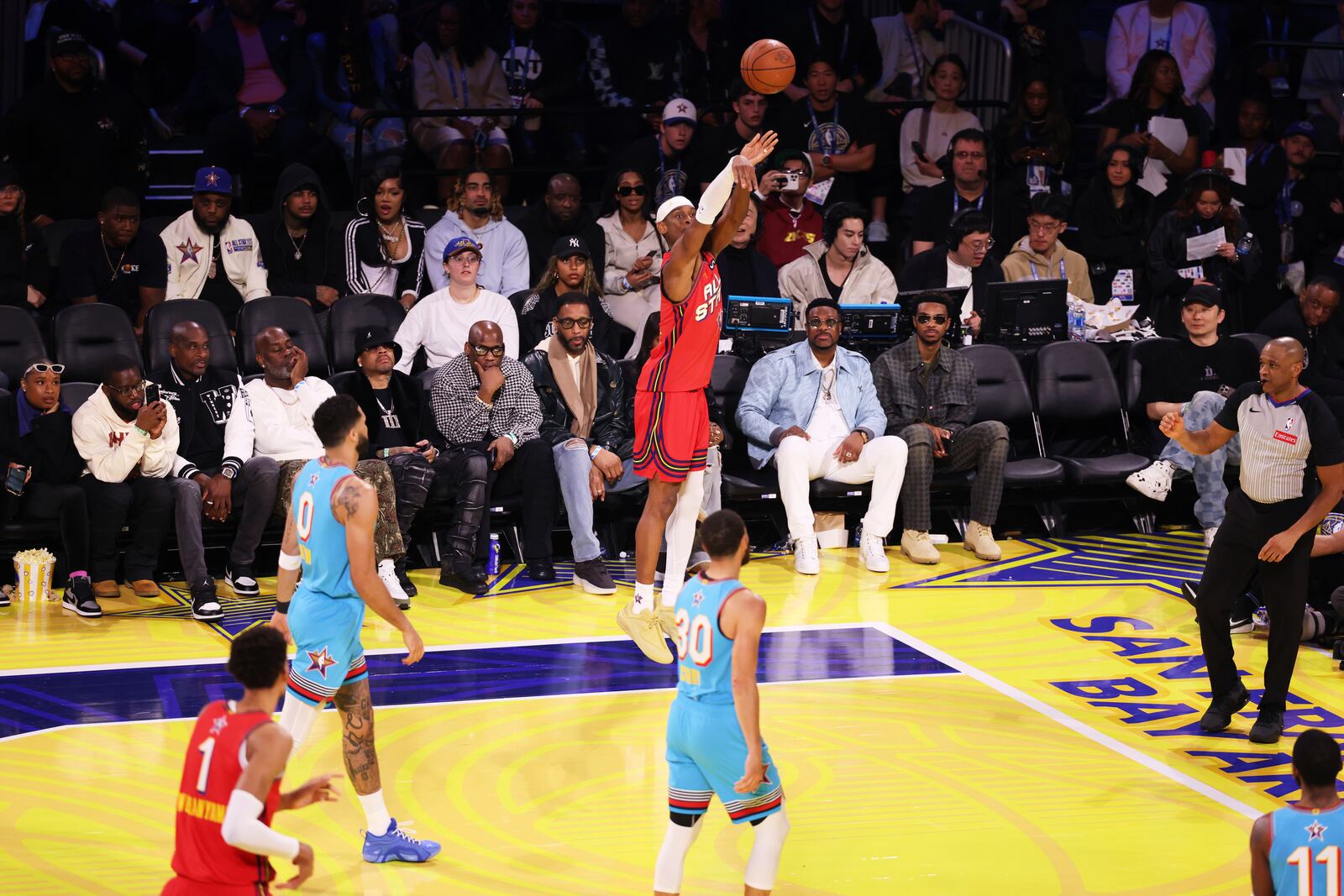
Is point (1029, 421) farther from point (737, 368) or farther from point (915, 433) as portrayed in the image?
point (737, 368)

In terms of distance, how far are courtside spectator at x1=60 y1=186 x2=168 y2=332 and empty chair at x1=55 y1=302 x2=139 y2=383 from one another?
413 millimetres

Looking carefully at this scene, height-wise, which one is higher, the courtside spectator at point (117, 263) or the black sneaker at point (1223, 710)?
the courtside spectator at point (117, 263)

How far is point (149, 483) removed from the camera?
8.48 meters

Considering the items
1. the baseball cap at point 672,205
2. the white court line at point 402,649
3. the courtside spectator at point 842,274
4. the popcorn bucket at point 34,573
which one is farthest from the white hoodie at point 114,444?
the courtside spectator at point 842,274

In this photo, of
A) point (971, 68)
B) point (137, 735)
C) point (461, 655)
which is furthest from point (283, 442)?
point (971, 68)

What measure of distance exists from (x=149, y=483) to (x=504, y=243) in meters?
3.20

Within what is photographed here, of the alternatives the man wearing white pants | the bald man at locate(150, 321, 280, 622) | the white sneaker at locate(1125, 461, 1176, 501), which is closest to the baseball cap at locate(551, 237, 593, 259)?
the man wearing white pants

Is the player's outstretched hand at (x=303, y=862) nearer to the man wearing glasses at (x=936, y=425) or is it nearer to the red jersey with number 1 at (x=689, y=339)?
the red jersey with number 1 at (x=689, y=339)

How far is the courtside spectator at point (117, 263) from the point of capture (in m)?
10.0

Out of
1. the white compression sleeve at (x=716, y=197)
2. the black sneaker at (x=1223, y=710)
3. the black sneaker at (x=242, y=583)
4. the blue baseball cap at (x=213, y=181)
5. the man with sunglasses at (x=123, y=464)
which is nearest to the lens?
the black sneaker at (x=1223, y=710)

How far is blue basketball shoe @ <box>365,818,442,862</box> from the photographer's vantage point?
17.6 feet

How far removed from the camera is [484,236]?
10.8 m

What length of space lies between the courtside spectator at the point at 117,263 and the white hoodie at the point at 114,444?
65.4 inches

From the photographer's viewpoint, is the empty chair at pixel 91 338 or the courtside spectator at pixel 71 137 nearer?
the empty chair at pixel 91 338
